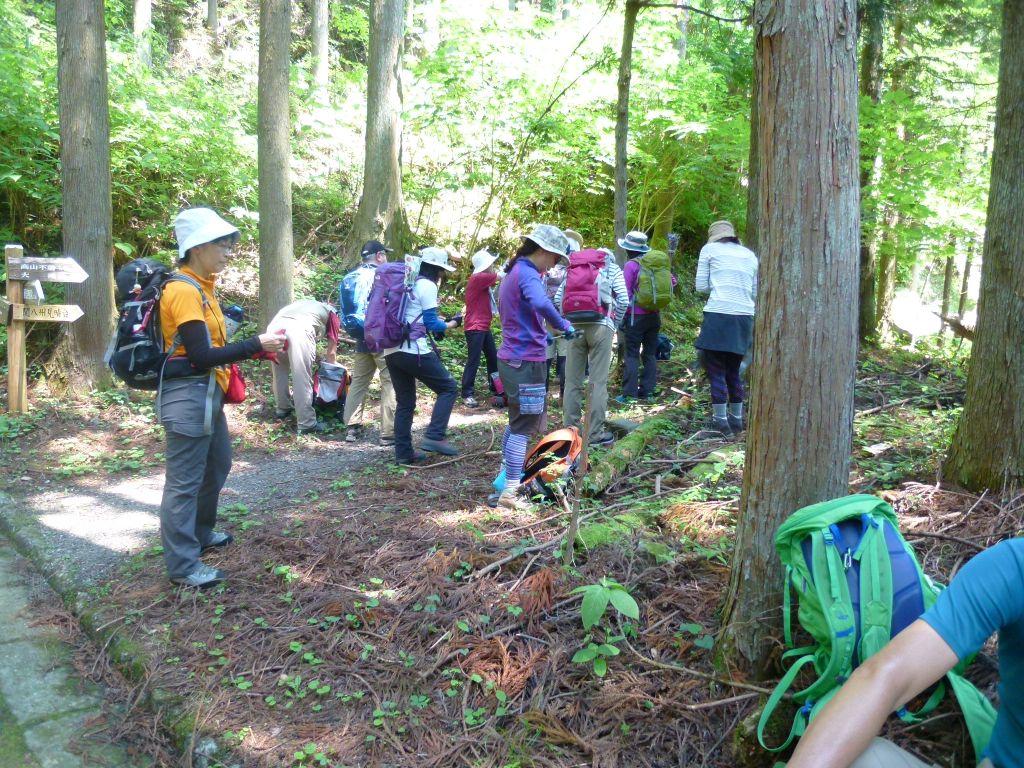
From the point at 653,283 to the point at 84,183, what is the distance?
24.0ft

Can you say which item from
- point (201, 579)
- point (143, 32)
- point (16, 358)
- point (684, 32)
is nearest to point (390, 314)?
point (201, 579)

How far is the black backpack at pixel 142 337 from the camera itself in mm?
4164

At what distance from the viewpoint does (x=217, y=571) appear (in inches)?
176

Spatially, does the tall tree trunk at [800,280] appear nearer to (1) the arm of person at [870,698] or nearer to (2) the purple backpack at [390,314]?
(1) the arm of person at [870,698]

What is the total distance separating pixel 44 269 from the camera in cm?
831

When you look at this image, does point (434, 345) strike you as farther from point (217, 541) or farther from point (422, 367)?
point (217, 541)

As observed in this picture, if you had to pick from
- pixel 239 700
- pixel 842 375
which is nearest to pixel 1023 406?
pixel 842 375

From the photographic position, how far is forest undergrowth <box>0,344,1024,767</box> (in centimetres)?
301

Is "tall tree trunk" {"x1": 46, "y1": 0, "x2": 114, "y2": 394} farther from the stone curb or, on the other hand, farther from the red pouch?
the red pouch

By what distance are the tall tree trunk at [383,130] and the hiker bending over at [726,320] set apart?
685 centimetres

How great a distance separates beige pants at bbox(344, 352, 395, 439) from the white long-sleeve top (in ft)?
11.7

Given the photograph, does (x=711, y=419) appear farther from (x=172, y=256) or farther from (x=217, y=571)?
(x=172, y=256)

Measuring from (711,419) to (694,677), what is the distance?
471cm

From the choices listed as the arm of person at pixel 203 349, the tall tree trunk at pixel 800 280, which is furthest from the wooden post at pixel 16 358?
the tall tree trunk at pixel 800 280
